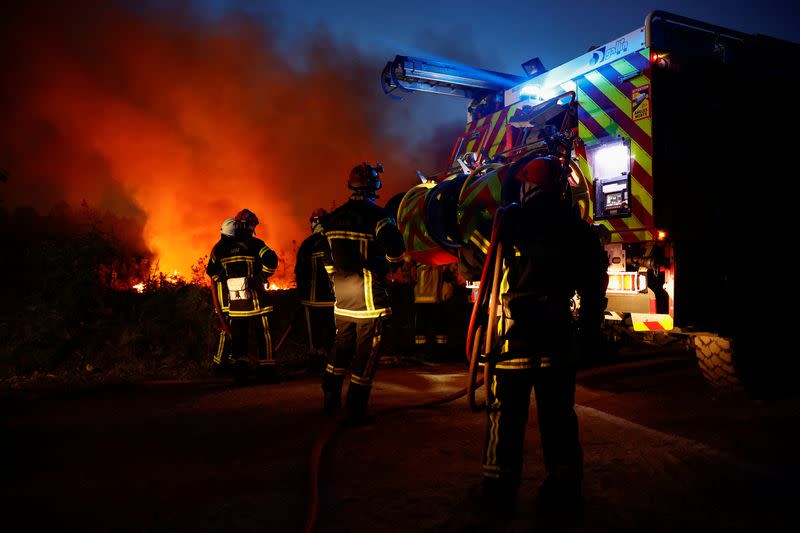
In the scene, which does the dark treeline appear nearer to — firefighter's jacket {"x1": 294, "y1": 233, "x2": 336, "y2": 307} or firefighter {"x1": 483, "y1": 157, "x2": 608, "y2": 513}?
firefighter's jacket {"x1": 294, "y1": 233, "x2": 336, "y2": 307}

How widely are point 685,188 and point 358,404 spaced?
10.7 ft

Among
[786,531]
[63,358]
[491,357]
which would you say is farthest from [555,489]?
[63,358]

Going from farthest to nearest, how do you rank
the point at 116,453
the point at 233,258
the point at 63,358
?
1. the point at 63,358
2. the point at 233,258
3. the point at 116,453

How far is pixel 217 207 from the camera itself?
1756 centimetres

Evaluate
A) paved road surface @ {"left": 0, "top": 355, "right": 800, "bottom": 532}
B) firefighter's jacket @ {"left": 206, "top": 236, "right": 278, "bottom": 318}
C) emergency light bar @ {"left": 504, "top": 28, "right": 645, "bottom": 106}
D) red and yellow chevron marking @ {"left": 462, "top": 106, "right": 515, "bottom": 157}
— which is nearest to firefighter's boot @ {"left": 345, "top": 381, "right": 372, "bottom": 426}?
paved road surface @ {"left": 0, "top": 355, "right": 800, "bottom": 532}

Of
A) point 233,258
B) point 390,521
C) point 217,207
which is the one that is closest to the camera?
point 390,521

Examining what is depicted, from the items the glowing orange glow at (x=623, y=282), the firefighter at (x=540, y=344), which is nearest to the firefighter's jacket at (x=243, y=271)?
the glowing orange glow at (x=623, y=282)

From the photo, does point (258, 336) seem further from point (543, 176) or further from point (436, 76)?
point (543, 176)

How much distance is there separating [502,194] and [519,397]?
2.10m

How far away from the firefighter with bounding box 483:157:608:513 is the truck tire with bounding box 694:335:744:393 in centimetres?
258

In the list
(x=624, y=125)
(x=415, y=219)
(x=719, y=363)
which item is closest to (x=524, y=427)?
(x=719, y=363)

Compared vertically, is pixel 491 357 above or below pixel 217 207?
below

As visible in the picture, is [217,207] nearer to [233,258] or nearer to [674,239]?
[233,258]

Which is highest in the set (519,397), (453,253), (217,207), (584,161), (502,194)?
(217,207)
